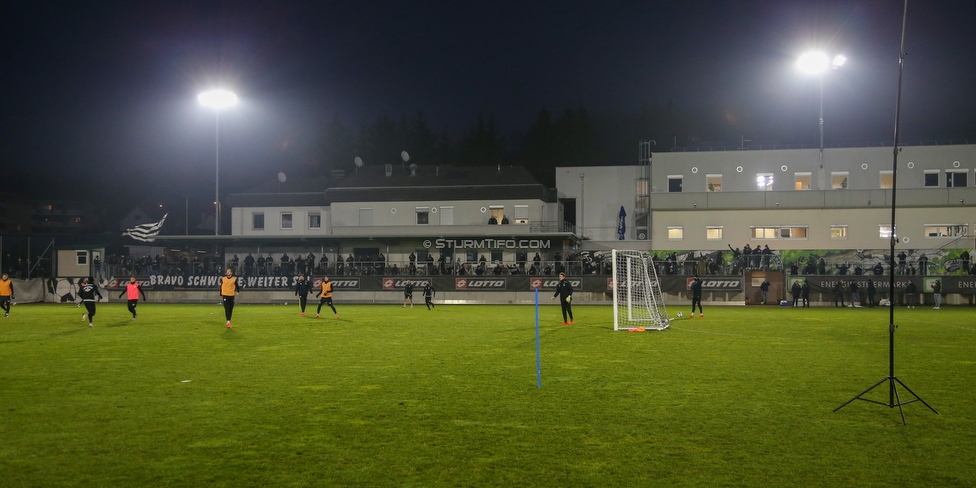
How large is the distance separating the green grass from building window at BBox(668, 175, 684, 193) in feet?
120

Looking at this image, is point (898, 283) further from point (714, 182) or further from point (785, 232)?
point (714, 182)

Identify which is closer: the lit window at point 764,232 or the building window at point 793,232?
the building window at point 793,232

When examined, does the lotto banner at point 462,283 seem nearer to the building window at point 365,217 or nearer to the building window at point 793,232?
the building window at point 793,232

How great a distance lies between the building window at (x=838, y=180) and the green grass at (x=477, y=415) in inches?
1453

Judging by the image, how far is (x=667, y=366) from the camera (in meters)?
14.2

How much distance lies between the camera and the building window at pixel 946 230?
4966 centimetres

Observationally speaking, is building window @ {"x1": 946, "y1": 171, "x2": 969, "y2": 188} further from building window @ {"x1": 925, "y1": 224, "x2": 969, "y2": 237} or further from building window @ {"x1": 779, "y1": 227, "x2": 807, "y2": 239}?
building window @ {"x1": 779, "y1": 227, "x2": 807, "y2": 239}

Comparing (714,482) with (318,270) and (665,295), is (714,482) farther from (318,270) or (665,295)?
(318,270)

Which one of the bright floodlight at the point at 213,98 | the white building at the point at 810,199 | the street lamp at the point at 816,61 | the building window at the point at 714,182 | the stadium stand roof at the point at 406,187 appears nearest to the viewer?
the street lamp at the point at 816,61

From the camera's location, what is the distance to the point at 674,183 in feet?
178

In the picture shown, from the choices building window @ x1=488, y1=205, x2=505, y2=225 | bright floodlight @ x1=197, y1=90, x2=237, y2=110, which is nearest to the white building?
building window @ x1=488, y1=205, x2=505, y2=225

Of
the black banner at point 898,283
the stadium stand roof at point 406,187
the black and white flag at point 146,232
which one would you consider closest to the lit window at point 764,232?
the black banner at point 898,283

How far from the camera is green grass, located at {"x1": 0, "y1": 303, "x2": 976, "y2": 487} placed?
684cm

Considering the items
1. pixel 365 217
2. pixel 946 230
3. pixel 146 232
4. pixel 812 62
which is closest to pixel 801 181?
pixel 946 230
